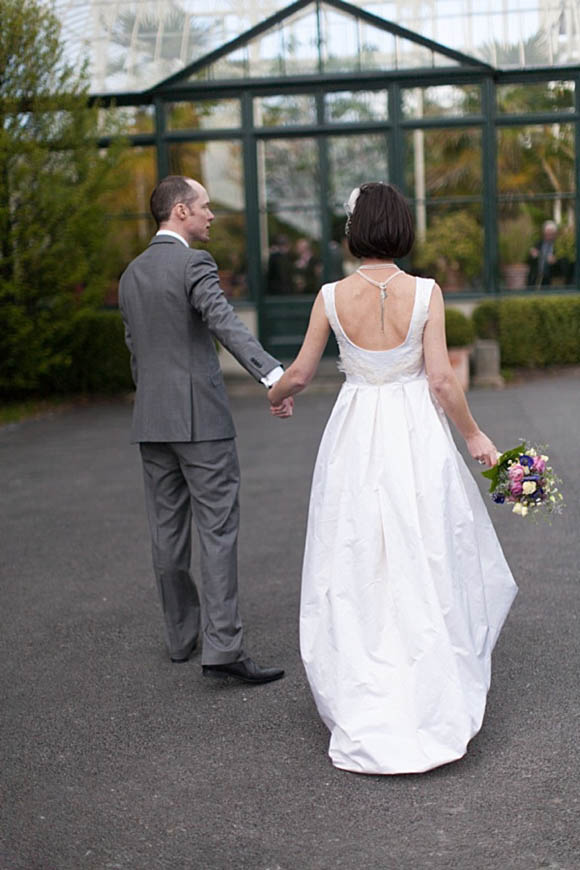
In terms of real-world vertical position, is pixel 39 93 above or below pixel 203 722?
above

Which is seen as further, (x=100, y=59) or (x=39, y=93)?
(x=100, y=59)

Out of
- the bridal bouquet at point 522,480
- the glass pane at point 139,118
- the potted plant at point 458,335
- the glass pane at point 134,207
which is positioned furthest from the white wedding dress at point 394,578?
the glass pane at point 139,118

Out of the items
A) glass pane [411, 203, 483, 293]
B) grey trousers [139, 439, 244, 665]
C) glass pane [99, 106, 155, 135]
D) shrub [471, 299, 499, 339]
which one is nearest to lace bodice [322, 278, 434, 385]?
grey trousers [139, 439, 244, 665]

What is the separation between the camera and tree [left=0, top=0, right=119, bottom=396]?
13.1 metres

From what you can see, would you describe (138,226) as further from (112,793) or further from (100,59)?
(112,793)

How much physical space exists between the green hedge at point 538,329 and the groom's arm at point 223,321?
11329mm

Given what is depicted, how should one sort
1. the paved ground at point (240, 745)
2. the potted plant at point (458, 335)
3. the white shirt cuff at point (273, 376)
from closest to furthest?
the paved ground at point (240, 745)
the white shirt cuff at point (273, 376)
the potted plant at point (458, 335)

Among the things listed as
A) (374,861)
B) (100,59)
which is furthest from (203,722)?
(100,59)

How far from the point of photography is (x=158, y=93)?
16.0 meters

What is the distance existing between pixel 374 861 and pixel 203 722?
1271mm

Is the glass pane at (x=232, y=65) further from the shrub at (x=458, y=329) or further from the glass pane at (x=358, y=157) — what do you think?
the shrub at (x=458, y=329)

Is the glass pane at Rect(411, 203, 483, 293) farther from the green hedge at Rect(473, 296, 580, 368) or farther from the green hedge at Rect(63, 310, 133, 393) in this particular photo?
the green hedge at Rect(63, 310, 133, 393)

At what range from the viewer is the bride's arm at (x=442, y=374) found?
3979 millimetres

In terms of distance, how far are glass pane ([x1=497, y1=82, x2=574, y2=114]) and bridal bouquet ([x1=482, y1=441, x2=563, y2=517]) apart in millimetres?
12840
